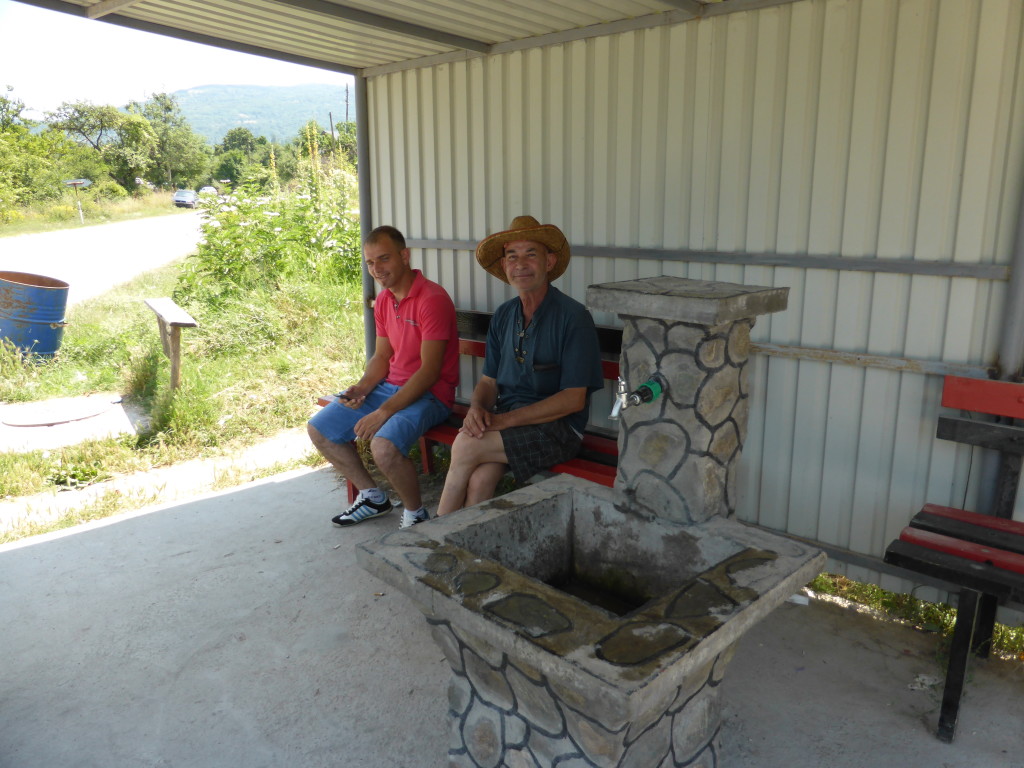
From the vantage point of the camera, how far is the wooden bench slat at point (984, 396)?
2.92 meters

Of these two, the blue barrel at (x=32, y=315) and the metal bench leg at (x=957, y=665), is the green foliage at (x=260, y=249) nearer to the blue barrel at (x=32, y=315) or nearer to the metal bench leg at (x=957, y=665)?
the blue barrel at (x=32, y=315)

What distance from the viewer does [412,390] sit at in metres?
4.21

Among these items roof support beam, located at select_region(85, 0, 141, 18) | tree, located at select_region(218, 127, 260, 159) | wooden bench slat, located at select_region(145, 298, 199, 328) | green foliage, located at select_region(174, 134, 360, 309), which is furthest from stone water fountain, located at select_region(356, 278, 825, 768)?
tree, located at select_region(218, 127, 260, 159)

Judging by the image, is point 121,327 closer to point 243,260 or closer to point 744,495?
point 243,260

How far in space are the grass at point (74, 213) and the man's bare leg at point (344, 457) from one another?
848 inches

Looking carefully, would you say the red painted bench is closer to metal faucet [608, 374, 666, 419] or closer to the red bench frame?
the red bench frame

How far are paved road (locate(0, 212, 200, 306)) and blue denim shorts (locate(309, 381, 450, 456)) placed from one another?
31.1ft

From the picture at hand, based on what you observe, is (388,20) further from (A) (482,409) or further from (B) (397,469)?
(B) (397,469)

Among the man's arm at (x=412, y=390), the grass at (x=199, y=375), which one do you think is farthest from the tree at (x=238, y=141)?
the man's arm at (x=412, y=390)

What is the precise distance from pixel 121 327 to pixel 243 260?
1.66m

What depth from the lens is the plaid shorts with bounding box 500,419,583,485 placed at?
144 inches

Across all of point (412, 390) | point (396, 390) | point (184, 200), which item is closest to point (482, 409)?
point (412, 390)

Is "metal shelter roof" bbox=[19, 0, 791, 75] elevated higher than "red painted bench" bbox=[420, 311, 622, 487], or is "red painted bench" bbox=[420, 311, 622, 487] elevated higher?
"metal shelter roof" bbox=[19, 0, 791, 75]

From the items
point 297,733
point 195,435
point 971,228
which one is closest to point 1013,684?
point 971,228
